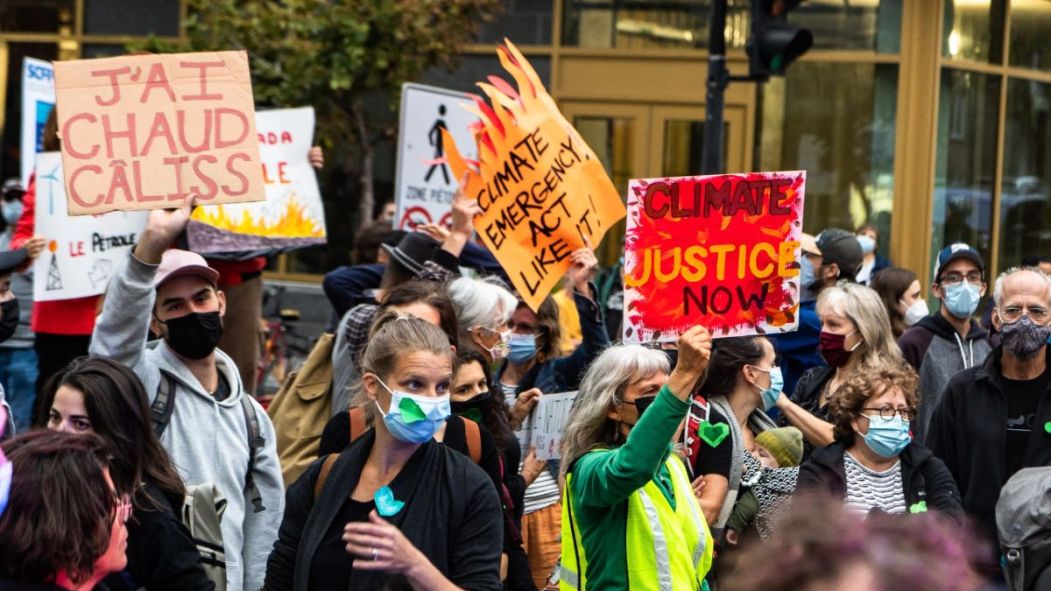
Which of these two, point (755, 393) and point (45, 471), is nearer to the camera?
point (45, 471)

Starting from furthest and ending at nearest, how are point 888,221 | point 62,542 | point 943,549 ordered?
point 888,221 < point 62,542 < point 943,549

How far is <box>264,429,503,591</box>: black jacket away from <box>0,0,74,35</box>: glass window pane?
14.6m

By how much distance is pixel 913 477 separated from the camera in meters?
5.73

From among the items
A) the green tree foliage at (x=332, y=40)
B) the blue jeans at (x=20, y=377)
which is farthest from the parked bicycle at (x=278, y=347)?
the blue jeans at (x=20, y=377)

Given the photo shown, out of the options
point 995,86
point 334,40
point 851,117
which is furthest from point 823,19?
point 334,40

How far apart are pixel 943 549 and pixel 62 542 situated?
77.3 inches

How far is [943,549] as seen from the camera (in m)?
2.11

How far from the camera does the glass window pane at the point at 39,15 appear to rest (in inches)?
697

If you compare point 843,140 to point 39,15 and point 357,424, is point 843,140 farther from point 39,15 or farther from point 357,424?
point 357,424

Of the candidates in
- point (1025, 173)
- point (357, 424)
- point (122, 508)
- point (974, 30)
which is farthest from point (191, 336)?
point (1025, 173)

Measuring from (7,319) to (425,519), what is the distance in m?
3.63

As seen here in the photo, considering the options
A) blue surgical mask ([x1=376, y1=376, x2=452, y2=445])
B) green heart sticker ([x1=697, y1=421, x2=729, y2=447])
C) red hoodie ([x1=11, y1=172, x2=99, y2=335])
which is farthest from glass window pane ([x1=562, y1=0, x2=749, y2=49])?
blue surgical mask ([x1=376, y1=376, x2=452, y2=445])

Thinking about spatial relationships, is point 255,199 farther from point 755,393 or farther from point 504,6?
point 504,6

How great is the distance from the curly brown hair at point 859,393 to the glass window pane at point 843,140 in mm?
9981
